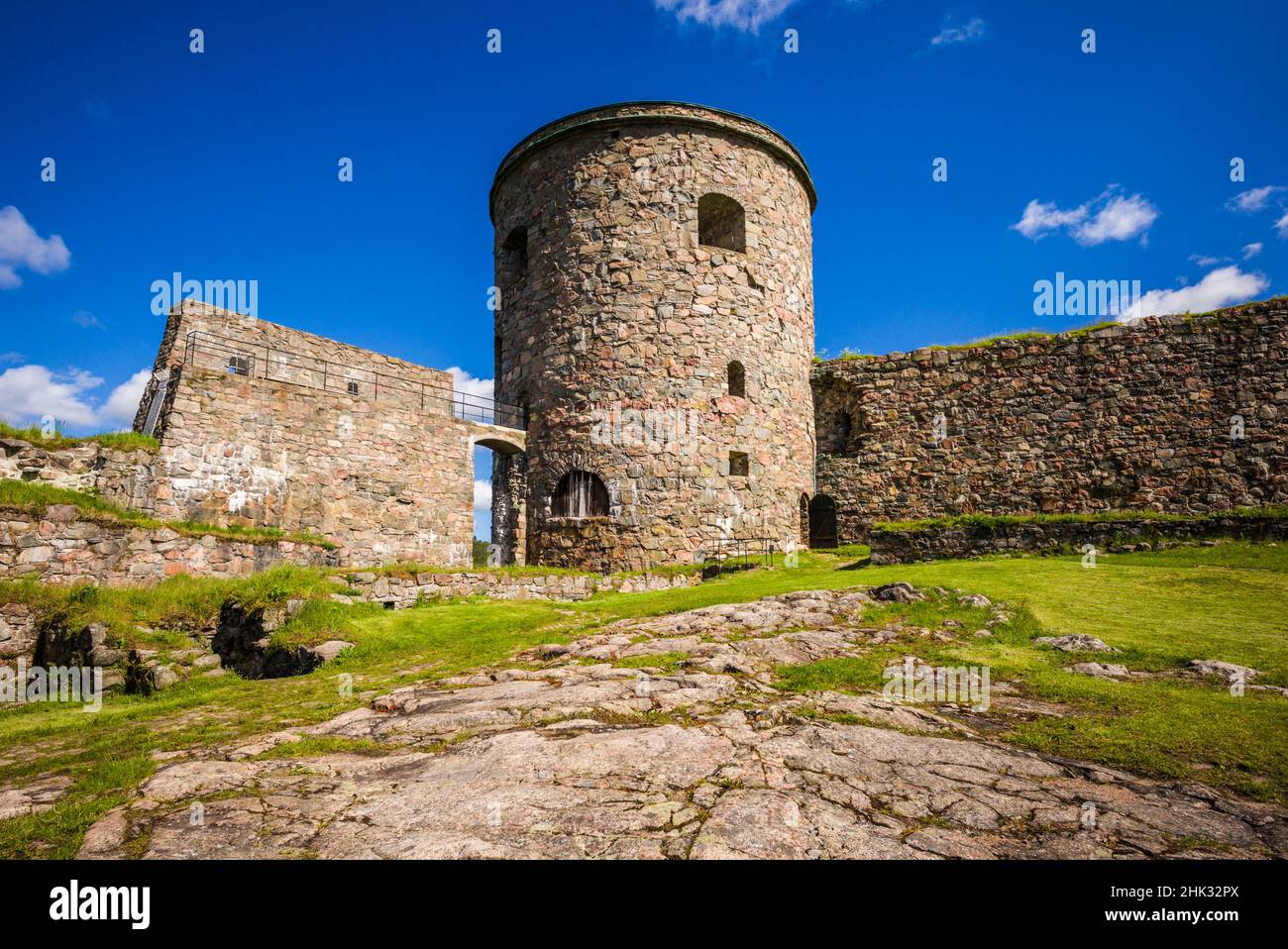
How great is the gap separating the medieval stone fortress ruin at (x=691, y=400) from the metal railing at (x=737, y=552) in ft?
0.36

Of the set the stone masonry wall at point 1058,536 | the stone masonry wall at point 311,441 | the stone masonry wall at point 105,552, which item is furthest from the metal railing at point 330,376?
the stone masonry wall at point 1058,536

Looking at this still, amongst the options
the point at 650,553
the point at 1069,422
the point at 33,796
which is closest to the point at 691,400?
the point at 650,553

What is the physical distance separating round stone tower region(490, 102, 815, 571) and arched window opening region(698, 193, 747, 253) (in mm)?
68

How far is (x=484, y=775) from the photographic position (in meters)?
3.80

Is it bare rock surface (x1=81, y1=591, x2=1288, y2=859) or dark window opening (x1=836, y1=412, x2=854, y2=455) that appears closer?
bare rock surface (x1=81, y1=591, x2=1288, y2=859)

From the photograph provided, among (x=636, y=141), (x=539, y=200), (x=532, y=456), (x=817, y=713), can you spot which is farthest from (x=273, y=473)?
(x=817, y=713)

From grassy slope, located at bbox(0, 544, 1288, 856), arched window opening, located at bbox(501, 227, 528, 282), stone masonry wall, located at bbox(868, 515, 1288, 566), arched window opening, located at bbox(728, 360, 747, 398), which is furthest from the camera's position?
arched window opening, located at bbox(501, 227, 528, 282)

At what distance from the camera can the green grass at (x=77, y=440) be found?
446 inches

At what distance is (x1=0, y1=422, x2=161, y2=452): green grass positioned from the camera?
11.3 m

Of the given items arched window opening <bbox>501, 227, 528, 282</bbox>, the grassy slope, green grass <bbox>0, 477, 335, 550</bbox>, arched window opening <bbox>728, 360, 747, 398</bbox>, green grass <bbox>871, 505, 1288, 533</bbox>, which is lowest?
the grassy slope

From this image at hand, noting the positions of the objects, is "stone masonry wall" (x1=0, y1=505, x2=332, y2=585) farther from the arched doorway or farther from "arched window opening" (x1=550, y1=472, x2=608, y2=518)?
the arched doorway

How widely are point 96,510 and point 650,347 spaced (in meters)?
11.7

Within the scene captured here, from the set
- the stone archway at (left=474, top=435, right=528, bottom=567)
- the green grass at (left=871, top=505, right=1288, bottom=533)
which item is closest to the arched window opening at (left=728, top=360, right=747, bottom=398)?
the green grass at (left=871, top=505, right=1288, bottom=533)

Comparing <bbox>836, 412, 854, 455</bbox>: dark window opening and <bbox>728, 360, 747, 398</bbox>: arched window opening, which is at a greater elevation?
<bbox>728, 360, 747, 398</bbox>: arched window opening
